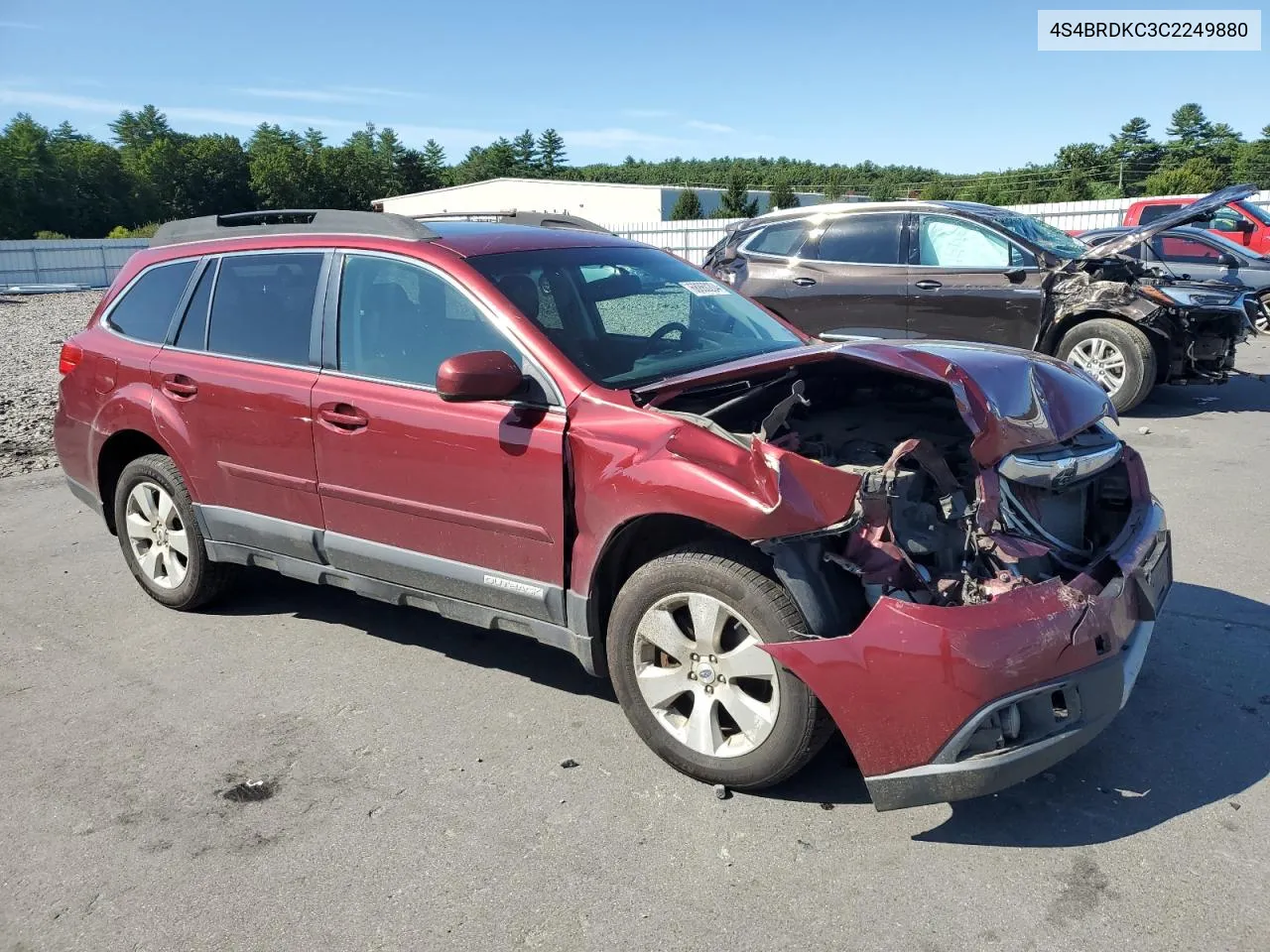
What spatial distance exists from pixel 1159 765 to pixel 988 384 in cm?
138

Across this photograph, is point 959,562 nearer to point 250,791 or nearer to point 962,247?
point 250,791

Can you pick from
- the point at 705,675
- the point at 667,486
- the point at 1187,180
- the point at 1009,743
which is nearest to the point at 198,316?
the point at 667,486

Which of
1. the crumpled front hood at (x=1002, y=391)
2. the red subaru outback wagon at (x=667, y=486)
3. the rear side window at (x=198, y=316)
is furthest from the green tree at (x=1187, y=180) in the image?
the rear side window at (x=198, y=316)

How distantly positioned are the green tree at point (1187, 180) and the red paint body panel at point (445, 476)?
39.8 m

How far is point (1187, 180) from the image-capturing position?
127 ft

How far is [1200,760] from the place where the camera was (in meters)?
3.31

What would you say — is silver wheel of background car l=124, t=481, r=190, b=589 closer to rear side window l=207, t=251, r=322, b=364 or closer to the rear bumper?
rear side window l=207, t=251, r=322, b=364

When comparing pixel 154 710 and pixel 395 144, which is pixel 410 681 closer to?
pixel 154 710

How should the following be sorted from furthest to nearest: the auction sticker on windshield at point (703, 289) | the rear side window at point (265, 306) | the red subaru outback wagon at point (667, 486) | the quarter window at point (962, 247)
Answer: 1. the quarter window at point (962, 247)
2. the auction sticker on windshield at point (703, 289)
3. the rear side window at point (265, 306)
4. the red subaru outback wagon at point (667, 486)

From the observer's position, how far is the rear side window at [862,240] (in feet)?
32.2

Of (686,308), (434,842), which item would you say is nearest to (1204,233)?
(686,308)

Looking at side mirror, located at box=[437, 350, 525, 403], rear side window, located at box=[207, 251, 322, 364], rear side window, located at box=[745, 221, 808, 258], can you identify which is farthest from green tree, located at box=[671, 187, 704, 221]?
side mirror, located at box=[437, 350, 525, 403]

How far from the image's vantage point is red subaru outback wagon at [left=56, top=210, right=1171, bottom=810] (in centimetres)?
283

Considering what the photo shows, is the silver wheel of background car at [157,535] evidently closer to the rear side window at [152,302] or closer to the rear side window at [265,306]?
the rear side window at [152,302]
